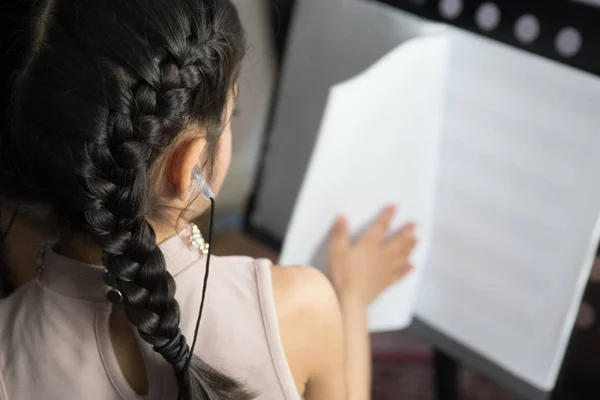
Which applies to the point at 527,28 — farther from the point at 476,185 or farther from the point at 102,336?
the point at 102,336

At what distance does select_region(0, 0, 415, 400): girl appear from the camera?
461 millimetres

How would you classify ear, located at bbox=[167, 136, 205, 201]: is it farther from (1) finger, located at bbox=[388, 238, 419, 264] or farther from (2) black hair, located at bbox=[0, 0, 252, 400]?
(1) finger, located at bbox=[388, 238, 419, 264]

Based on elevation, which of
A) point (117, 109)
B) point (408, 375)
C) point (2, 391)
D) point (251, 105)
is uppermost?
point (117, 109)

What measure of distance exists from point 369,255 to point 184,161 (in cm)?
35

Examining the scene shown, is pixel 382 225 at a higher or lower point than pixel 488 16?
lower

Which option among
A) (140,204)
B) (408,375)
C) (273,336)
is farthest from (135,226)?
(408,375)

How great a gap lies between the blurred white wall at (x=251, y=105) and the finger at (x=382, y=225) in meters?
0.20

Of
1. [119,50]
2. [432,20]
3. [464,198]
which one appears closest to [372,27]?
[432,20]

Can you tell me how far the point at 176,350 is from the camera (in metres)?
0.51

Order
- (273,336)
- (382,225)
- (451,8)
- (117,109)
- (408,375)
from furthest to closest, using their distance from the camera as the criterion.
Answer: (408,375), (382,225), (451,8), (273,336), (117,109)

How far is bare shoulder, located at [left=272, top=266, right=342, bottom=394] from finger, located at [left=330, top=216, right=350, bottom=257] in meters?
0.13

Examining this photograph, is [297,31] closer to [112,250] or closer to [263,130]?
[263,130]

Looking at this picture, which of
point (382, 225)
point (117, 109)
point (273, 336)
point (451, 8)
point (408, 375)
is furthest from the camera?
point (408, 375)

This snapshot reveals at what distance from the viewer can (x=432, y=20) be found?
694 mm
